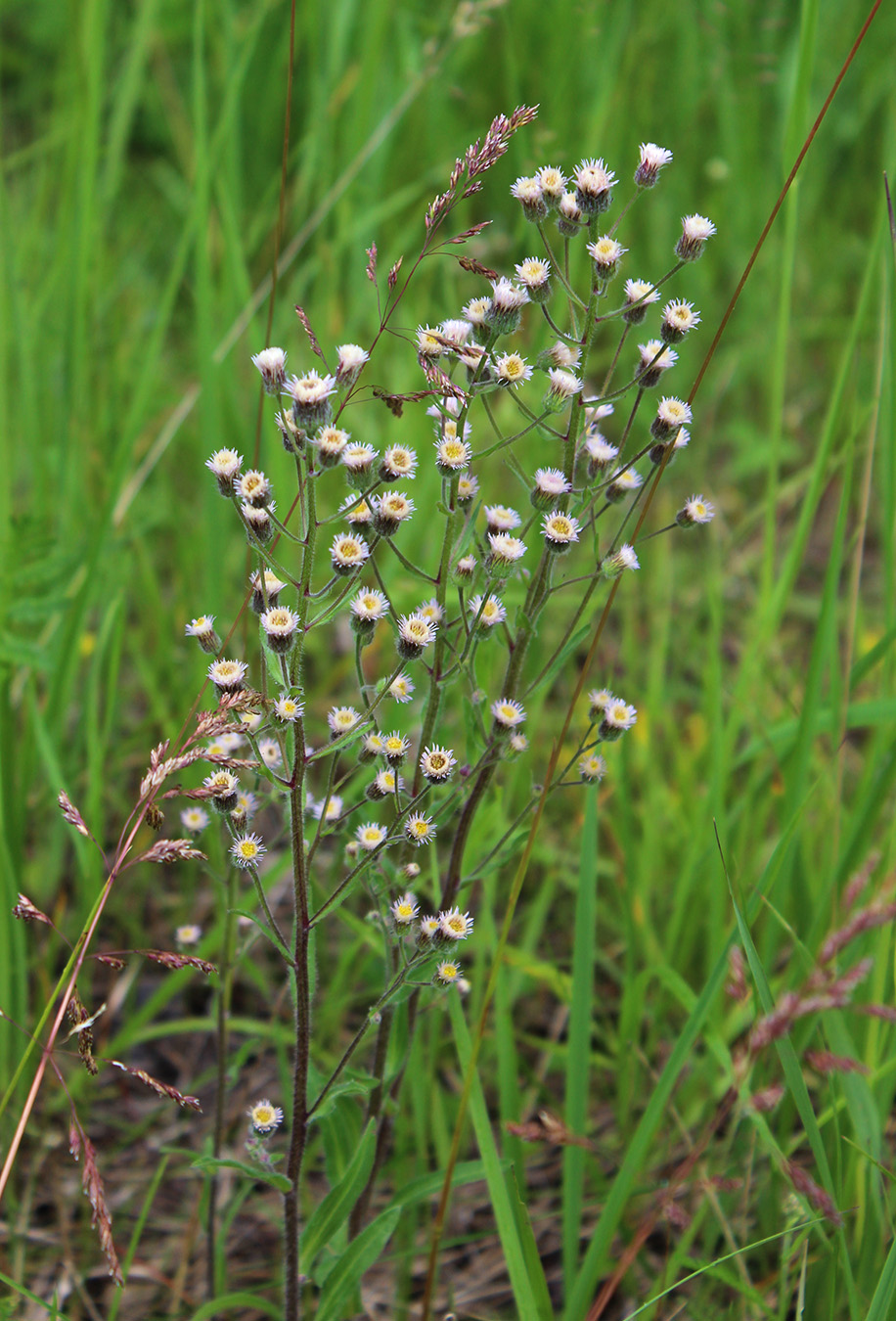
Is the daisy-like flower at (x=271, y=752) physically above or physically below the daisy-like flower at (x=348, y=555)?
below

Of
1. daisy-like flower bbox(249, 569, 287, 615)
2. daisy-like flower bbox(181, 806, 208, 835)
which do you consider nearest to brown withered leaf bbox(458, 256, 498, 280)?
daisy-like flower bbox(249, 569, 287, 615)

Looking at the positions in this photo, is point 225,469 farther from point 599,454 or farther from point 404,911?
point 404,911

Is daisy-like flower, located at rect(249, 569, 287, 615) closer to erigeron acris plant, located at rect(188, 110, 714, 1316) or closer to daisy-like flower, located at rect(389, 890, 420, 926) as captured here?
erigeron acris plant, located at rect(188, 110, 714, 1316)

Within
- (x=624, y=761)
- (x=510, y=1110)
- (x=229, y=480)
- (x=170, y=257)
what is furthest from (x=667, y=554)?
(x=170, y=257)

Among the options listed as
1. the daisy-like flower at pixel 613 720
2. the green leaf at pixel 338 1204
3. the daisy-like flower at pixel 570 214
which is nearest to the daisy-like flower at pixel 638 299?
the daisy-like flower at pixel 570 214

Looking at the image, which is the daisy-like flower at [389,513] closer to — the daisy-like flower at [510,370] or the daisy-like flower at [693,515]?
the daisy-like flower at [510,370]

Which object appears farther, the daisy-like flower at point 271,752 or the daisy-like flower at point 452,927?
the daisy-like flower at point 271,752
